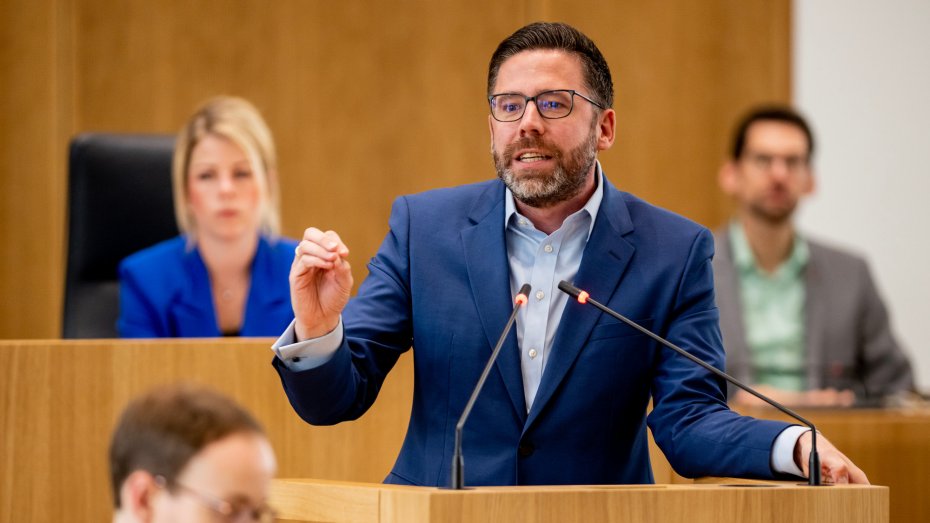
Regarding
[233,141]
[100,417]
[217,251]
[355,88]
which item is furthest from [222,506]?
[355,88]

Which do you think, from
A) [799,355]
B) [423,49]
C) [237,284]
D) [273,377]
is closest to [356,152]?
[423,49]

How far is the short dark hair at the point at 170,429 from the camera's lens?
4.41ft

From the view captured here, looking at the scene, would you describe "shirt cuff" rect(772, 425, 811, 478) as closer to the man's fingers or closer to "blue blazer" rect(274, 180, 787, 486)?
"blue blazer" rect(274, 180, 787, 486)

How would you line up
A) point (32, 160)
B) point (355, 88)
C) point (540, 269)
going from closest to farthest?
point (540, 269) < point (32, 160) < point (355, 88)

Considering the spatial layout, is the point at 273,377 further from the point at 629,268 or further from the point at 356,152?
the point at 356,152

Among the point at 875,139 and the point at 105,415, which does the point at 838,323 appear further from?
the point at 105,415

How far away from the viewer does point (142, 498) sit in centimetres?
133

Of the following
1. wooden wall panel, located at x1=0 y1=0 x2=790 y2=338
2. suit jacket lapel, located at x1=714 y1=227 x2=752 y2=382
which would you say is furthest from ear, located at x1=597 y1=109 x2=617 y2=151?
wooden wall panel, located at x1=0 y1=0 x2=790 y2=338

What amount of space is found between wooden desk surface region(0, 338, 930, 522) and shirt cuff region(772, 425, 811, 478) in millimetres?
694

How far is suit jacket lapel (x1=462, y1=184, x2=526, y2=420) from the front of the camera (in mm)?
2184

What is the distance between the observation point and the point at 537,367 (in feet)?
7.30

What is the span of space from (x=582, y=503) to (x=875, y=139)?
4.12 meters

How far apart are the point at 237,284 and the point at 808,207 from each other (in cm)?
263

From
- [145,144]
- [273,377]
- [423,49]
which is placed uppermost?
[423,49]
